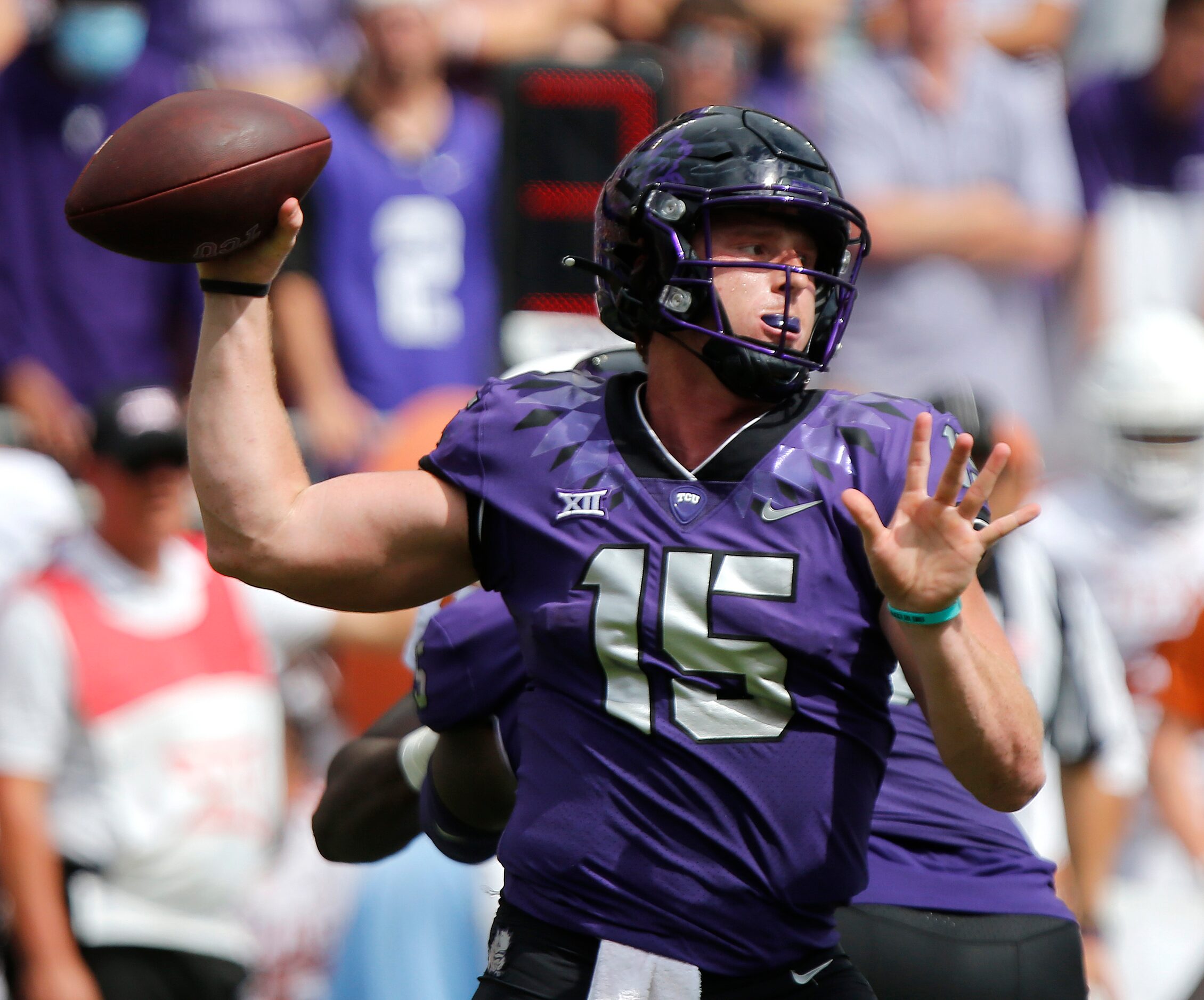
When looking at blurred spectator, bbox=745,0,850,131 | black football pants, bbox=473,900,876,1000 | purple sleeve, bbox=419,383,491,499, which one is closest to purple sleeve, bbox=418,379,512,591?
purple sleeve, bbox=419,383,491,499

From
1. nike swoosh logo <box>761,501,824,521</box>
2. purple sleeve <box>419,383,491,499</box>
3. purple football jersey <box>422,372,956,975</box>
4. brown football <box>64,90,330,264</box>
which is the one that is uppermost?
brown football <box>64,90,330,264</box>

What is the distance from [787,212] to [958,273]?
4.95 meters

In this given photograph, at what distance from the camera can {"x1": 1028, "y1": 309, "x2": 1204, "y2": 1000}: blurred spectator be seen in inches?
255

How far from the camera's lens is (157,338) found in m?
7.09

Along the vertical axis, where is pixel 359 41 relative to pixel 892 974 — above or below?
above

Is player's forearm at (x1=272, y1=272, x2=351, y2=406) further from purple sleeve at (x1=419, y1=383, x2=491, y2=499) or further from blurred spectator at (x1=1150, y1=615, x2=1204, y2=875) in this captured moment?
purple sleeve at (x1=419, y1=383, x2=491, y2=499)

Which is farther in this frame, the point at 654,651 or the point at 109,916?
the point at 109,916

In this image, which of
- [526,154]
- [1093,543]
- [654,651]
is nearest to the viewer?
[654,651]

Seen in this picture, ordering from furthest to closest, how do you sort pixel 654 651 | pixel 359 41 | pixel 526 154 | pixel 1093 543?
pixel 359 41 < pixel 1093 543 < pixel 526 154 < pixel 654 651

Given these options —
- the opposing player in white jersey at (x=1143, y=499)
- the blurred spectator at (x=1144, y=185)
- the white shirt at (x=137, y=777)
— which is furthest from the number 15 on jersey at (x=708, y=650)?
the blurred spectator at (x=1144, y=185)

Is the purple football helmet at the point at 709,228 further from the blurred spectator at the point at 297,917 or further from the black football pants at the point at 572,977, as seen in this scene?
the blurred spectator at the point at 297,917

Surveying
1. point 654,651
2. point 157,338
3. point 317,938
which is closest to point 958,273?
point 157,338

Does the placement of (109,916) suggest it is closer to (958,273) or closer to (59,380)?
(59,380)

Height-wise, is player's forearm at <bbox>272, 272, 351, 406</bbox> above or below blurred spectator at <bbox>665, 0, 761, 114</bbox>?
below
